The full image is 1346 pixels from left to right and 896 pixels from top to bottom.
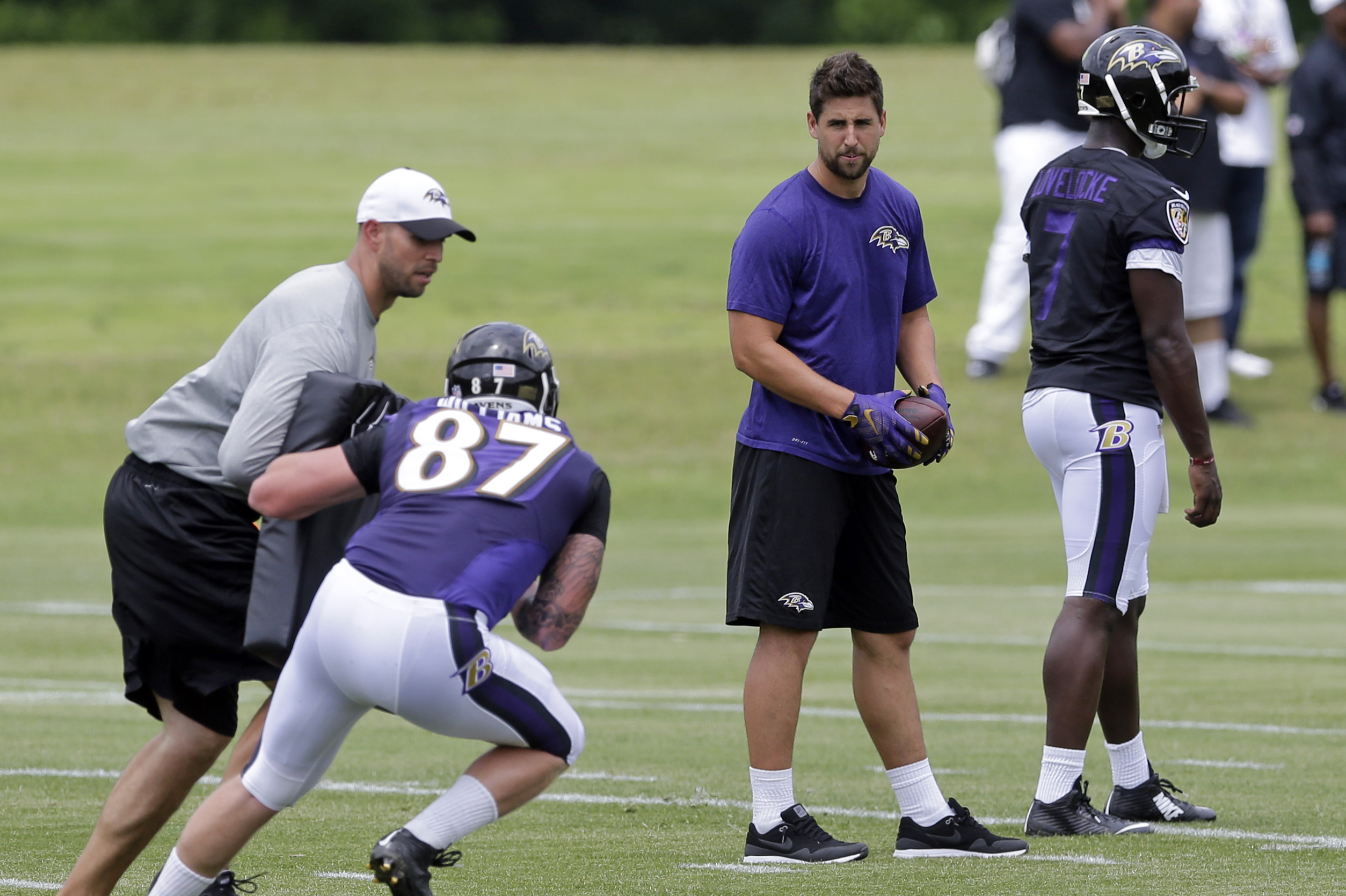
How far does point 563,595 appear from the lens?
5305 mm

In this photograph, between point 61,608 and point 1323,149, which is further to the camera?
point 1323,149

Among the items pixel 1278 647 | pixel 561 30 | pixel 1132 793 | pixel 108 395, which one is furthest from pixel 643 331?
pixel 561 30

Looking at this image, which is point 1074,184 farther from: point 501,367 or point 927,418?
point 501,367

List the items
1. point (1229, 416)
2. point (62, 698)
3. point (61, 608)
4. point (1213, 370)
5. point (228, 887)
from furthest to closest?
point (1229, 416), point (1213, 370), point (61, 608), point (62, 698), point (228, 887)

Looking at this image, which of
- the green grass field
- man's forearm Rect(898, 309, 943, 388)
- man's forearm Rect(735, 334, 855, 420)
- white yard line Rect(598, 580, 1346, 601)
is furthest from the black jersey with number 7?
white yard line Rect(598, 580, 1346, 601)

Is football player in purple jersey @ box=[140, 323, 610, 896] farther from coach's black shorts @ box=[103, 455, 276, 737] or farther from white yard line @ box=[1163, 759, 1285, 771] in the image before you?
white yard line @ box=[1163, 759, 1285, 771]

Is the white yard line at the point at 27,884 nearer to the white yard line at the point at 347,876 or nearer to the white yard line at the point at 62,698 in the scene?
the white yard line at the point at 347,876

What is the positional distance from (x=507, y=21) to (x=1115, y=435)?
73.3 m

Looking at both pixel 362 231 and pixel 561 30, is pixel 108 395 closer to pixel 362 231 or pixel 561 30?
pixel 362 231

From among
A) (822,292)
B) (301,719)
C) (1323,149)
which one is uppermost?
(1323,149)

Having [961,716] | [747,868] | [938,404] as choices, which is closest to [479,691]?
[747,868]

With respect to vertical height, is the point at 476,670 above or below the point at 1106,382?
below

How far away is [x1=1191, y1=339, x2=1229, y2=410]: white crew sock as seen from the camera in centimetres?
1797

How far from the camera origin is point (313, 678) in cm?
520
